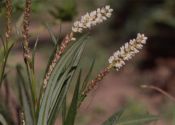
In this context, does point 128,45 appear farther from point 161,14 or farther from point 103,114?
point 161,14

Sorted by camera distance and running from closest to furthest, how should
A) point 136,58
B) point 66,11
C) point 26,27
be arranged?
point 26,27, point 66,11, point 136,58

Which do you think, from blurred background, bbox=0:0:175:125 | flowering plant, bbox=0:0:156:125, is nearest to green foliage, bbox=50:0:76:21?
flowering plant, bbox=0:0:156:125

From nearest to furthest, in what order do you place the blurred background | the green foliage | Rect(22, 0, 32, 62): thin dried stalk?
Rect(22, 0, 32, 62): thin dried stalk → the green foliage → the blurred background

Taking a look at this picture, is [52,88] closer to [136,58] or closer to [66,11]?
[66,11]

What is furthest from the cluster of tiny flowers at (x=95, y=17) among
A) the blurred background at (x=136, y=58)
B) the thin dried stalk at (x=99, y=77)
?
the blurred background at (x=136, y=58)

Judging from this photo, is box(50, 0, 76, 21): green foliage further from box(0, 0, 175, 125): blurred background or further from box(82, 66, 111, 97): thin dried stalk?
box(0, 0, 175, 125): blurred background

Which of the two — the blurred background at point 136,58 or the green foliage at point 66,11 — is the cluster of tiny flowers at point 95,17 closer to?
the green foliage at point 66,11

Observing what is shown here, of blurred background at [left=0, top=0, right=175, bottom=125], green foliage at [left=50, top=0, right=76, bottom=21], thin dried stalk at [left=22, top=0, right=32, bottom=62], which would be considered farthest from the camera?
blurred background at [left=0, top=0, right=175, bottom=125]

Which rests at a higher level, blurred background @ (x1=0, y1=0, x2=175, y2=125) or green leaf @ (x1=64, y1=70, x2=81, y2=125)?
green leaf @ (x1=64, y1=70, x2=81, y2=125)

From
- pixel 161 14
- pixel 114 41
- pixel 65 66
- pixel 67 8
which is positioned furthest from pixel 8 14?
pixel 114 41

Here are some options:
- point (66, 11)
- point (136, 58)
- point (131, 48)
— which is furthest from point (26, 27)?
point (136, 58)

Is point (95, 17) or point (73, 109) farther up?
point (95, 17)
